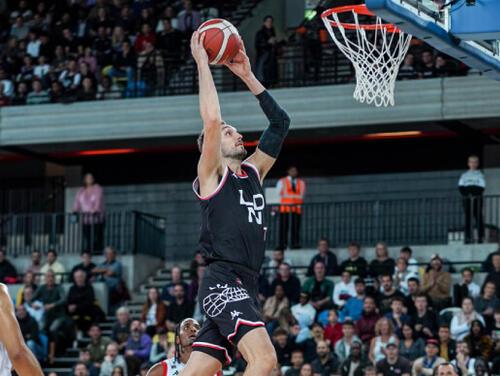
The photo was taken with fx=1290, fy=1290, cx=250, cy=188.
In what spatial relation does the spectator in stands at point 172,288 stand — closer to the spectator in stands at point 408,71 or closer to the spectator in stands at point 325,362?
the spectator in stands at point 325,362

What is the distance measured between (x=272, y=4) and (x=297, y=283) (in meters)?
10.2

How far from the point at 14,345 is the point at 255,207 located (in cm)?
236

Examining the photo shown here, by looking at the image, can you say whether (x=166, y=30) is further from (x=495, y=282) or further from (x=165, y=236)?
(x=495, y=282)

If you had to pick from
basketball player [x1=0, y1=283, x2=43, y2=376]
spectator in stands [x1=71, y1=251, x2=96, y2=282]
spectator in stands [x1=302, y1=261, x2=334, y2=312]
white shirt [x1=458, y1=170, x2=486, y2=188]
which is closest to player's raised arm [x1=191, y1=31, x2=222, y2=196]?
basketball player [x1=0, y1=283, x2=43, y2=376]

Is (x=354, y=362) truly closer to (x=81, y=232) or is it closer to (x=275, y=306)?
(x=275, y=306)

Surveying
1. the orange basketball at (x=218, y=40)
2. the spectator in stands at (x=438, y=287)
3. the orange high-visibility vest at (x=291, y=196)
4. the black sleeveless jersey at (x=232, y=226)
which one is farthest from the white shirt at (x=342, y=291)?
the orange basketball at (x=218, y=40)

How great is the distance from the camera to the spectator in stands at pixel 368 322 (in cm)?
1952

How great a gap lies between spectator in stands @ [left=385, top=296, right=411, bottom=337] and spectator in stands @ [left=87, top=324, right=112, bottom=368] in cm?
503

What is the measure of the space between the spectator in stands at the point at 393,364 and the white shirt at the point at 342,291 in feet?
9.79

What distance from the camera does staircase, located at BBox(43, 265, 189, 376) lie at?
22.8 m

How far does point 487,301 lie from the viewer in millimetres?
19406

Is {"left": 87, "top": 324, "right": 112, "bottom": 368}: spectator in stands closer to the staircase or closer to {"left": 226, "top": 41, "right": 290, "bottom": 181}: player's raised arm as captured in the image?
the staircase

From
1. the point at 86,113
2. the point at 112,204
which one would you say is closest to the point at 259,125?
the point at 86,113

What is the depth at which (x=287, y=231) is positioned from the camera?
25.4 meters
